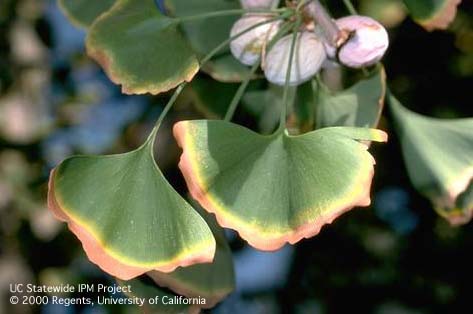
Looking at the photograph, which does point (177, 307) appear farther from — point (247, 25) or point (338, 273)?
point (338, 273)

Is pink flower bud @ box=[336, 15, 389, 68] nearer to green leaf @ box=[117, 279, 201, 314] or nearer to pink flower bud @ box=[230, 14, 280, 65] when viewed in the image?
pink flower bud @ box=[230, 14, 280, 65]

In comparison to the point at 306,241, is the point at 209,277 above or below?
above

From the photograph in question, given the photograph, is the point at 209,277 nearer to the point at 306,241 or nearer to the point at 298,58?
the point at 298,58

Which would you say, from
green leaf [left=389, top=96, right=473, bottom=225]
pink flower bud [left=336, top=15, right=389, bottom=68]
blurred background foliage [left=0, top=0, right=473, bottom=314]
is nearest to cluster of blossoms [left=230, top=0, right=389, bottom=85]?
pink flower bud [left=336, top=15, right=389, bottom=68]

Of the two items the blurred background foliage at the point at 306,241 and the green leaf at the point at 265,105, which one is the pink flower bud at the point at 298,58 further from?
the blurred background foliage at the point at 306,241

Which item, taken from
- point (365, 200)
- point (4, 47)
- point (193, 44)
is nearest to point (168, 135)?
point (4, 47)

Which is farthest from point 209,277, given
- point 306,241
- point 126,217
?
point 306,241
